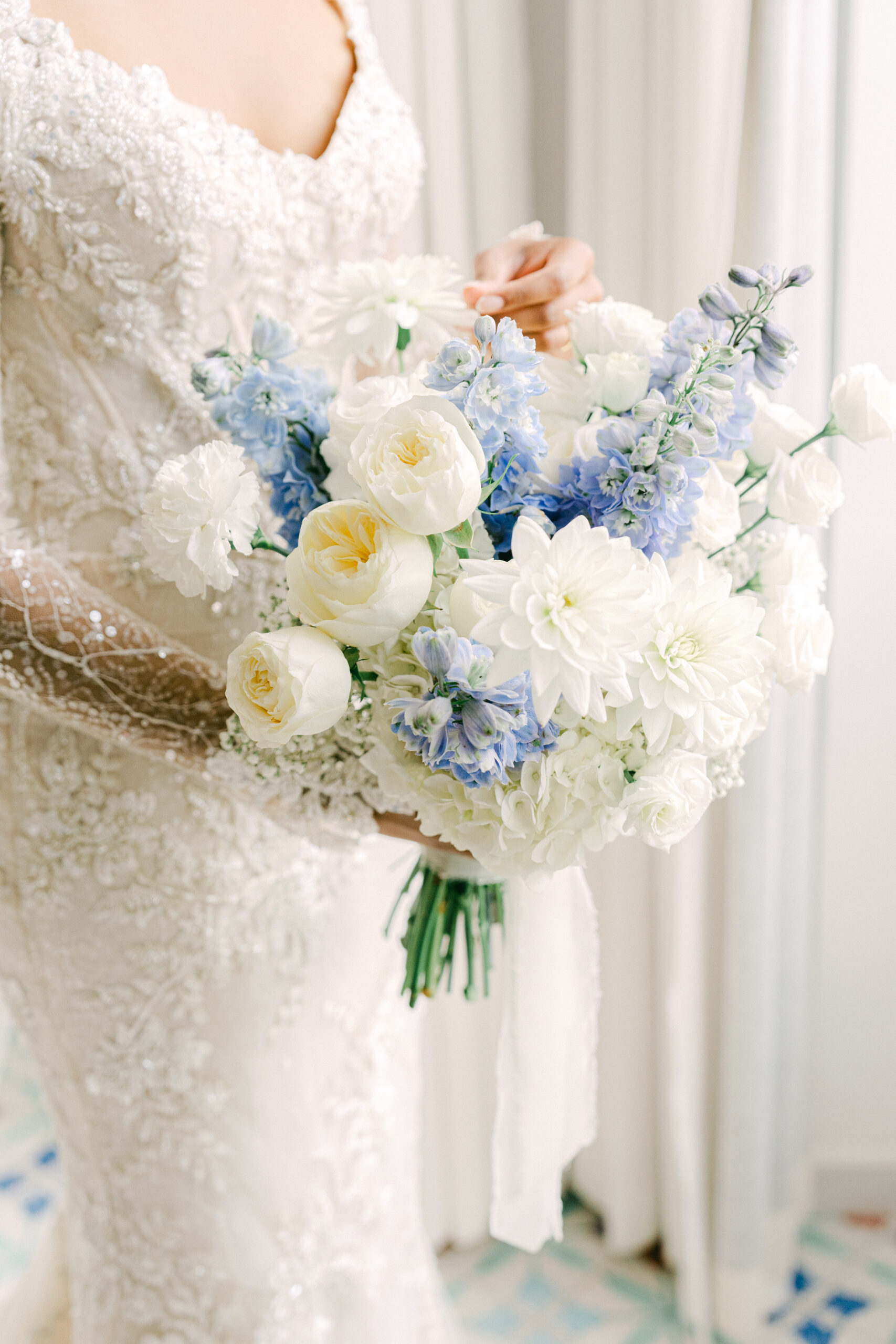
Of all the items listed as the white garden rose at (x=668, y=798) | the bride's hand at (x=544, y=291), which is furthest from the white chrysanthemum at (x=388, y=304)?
the white garden rose at (x=668, y=798)

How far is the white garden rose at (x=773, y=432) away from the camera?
0.79 meters

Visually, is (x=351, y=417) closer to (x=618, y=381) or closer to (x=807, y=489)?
(x=618, y=381)

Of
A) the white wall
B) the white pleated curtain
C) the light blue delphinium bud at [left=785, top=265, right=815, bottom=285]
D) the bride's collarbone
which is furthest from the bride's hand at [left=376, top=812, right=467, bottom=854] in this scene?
the white wall

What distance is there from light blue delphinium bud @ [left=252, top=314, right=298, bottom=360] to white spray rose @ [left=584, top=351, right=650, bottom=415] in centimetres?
22

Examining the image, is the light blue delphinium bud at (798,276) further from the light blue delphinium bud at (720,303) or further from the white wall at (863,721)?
the white wall at (863,721)

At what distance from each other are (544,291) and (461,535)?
0.37 m

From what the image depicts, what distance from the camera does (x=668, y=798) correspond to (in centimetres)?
61

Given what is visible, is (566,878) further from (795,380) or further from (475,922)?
(795,380)

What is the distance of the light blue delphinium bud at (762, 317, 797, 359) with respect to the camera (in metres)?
0.66

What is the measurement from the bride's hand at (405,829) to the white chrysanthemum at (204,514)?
252 millimetres

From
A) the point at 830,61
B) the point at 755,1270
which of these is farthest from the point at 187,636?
the point at 755,1270

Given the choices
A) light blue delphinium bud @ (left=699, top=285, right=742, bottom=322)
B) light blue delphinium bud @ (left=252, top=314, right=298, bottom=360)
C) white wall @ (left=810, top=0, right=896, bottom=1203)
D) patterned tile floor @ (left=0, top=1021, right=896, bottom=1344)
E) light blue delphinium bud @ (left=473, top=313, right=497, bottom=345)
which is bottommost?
patterned tile floor @ (left=0, top=1021, right=896, bottom=1344)

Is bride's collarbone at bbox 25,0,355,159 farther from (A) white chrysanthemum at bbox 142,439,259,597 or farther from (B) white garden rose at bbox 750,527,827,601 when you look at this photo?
(B) white garden rose at bbox 750,527,827,601

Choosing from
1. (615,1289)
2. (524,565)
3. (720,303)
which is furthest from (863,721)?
(524,565)
